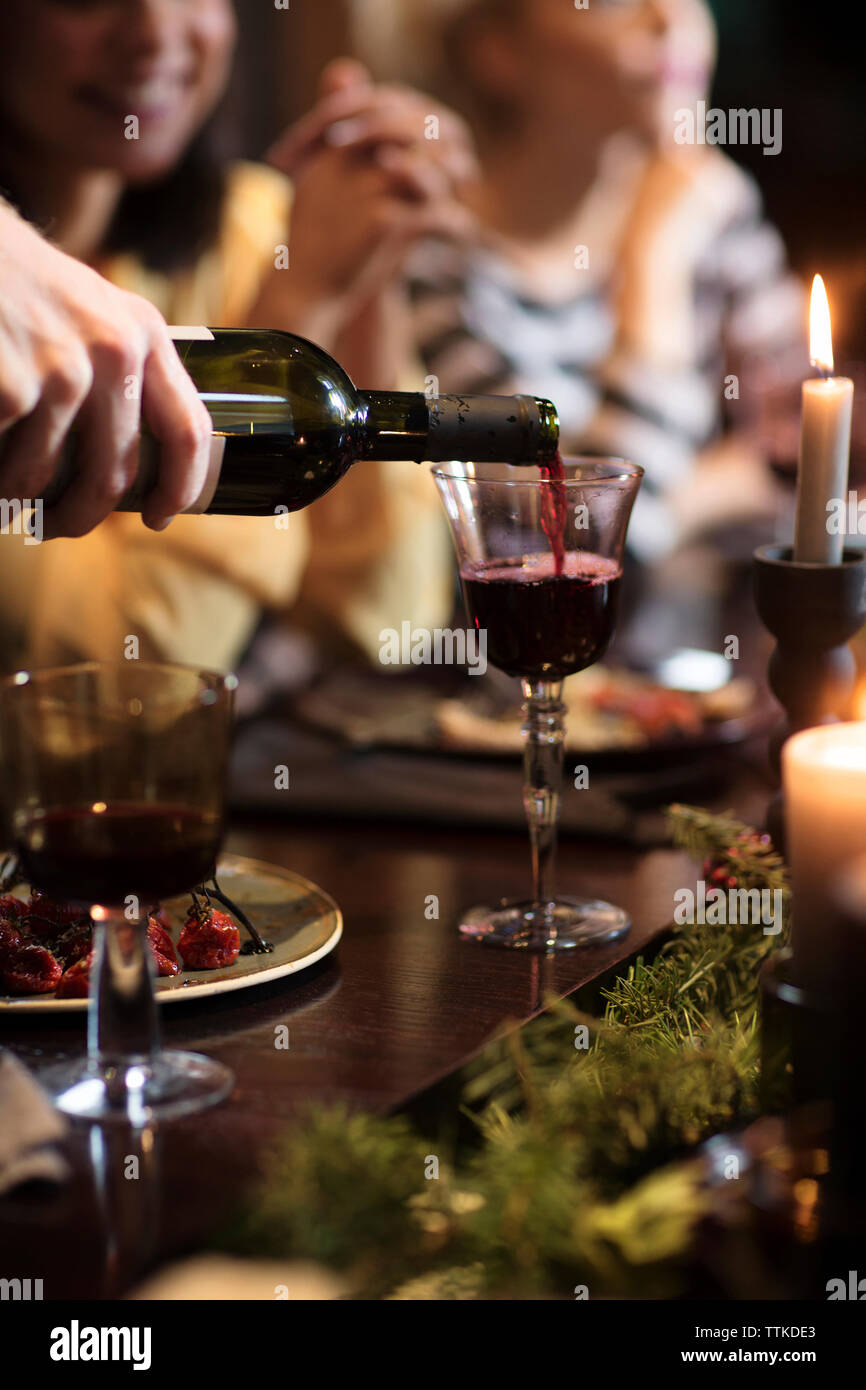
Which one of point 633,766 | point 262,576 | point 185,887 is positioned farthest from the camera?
point 262,576

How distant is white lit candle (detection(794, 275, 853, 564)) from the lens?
38.7 inches

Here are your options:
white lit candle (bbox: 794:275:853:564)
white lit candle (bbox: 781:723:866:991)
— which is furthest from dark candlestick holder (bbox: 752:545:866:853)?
white lit candle (bbox: 781:723:866:991)

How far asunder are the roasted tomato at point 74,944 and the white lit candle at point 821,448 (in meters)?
0.52

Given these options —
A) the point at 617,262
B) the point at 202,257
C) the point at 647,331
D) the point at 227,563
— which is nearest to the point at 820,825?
the point at 227,563

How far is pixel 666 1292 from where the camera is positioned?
57cm

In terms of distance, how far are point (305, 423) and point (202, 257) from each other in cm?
142

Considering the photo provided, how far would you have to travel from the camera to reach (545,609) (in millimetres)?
1006

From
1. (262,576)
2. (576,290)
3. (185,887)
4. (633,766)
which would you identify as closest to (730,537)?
(576,290)

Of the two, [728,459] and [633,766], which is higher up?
[728,459]

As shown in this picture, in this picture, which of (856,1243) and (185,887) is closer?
(856,1243)

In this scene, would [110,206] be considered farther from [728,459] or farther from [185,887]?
[185,887]

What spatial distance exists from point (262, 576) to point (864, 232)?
171 centimetres

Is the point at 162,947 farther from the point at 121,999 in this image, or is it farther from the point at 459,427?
the point at 459,427
